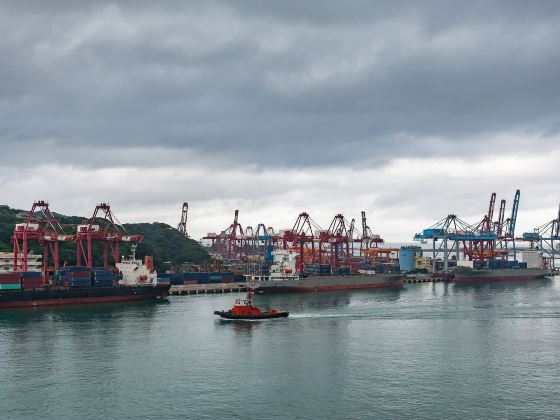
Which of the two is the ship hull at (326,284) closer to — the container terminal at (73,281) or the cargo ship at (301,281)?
the cargo ship at (301,281)

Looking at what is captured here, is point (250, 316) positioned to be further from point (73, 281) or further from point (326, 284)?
point (326, 284)

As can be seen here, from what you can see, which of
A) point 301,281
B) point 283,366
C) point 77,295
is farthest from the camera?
point 301,281

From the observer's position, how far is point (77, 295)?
117250mm

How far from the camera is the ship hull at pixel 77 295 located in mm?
109331

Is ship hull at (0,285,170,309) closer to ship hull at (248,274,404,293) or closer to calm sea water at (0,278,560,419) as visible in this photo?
calm sea water at (0,278,560,419)

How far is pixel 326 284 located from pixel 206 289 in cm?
3501

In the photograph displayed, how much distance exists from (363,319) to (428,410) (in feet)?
162

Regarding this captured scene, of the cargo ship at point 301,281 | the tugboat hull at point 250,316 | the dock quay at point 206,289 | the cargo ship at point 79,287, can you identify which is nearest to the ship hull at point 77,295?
the cargo ship at point 79,287

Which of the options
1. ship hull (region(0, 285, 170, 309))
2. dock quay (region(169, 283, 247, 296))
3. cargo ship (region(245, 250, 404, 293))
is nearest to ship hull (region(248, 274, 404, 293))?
cargo ship (region(245, 250, 404, 293))

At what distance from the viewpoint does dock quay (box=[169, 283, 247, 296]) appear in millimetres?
149050

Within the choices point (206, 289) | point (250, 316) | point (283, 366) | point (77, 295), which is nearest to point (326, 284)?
point (206, 289)

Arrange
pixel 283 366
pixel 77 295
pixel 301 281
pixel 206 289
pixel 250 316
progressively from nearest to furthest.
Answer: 1. pixel 283 366
2. pixel 250 316
3. pixel 77 295
4. pixel 206 289
5. pixel 301 281

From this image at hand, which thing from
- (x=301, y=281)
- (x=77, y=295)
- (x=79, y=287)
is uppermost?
(x=79, y=287)

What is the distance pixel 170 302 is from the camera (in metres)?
126
